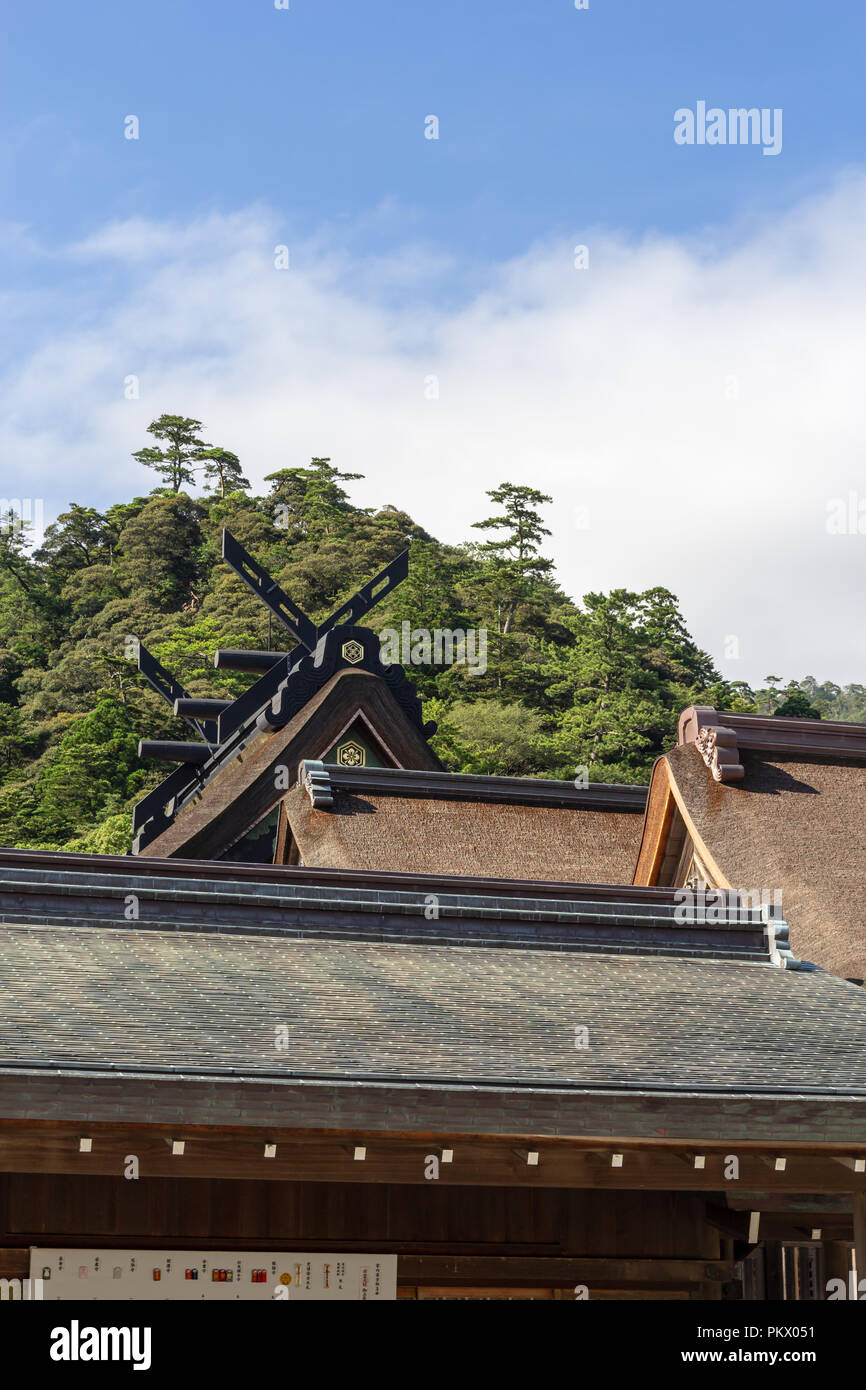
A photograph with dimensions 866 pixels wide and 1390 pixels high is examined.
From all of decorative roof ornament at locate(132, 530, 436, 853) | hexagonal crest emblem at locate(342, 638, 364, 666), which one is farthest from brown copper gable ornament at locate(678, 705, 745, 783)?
hexagonal crest emblem at locate(342, 638, 364, 666)

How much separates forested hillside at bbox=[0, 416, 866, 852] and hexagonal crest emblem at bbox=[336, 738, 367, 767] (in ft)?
49.0

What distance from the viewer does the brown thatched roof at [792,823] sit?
10859 millimetres

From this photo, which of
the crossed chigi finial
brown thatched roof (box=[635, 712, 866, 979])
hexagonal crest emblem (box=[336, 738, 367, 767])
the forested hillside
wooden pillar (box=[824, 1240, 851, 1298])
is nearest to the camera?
wooden pillar (box=[824, 1240, 851, 1298])

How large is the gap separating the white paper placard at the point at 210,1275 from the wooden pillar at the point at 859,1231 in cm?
238

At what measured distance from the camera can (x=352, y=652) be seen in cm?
1777

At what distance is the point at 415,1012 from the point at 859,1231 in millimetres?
2543

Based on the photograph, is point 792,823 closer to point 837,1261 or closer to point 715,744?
point 715,744

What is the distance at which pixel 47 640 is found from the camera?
180ft

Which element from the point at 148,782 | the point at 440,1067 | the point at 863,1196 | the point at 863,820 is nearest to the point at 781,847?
the point at 863,820

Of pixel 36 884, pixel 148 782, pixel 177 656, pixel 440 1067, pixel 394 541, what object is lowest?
pixel 440 1067

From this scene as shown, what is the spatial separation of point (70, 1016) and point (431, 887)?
3.97m

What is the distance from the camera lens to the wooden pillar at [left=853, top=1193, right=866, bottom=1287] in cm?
699

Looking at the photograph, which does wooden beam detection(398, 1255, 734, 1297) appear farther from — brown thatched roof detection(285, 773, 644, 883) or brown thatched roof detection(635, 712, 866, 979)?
brown thatched roof detection(285, 773, 644, 883)
